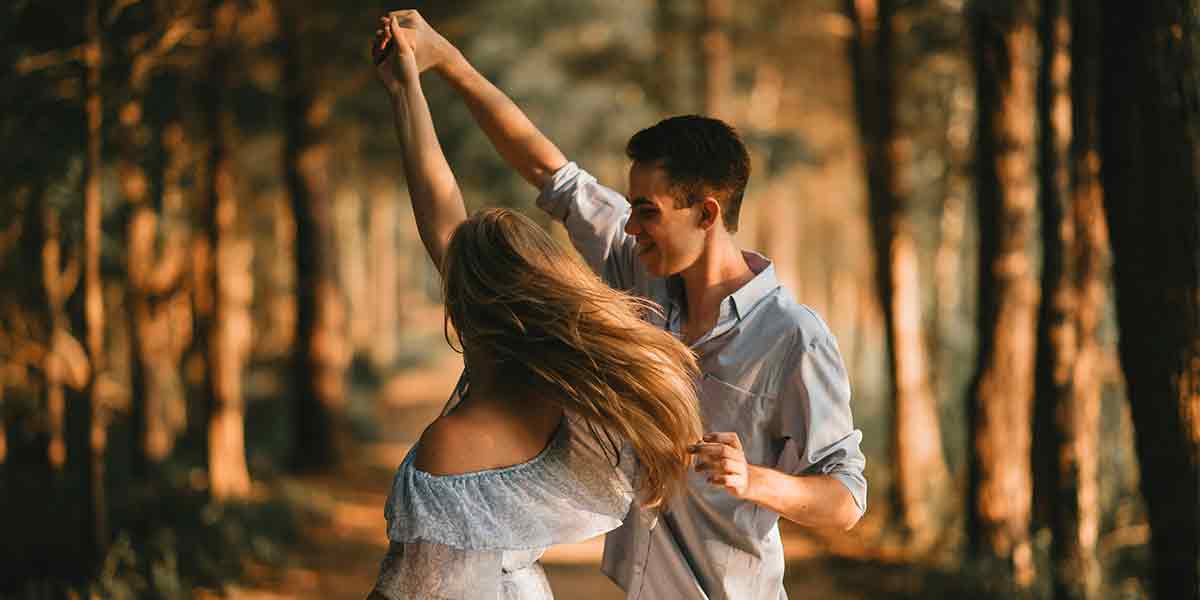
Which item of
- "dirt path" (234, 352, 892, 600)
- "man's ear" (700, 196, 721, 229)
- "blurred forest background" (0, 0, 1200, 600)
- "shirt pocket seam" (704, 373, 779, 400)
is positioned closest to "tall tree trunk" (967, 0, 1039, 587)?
"blurred forest background" (0, 0, 1200, 600)

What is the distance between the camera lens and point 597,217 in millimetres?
3580

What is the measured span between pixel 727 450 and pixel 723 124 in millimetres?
1020

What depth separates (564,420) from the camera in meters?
2.82

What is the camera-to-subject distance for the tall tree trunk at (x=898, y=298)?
10.5 m

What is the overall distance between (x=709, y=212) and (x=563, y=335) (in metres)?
0.74

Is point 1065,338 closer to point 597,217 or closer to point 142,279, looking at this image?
point 597,217

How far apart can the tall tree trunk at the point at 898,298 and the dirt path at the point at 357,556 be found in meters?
0.74

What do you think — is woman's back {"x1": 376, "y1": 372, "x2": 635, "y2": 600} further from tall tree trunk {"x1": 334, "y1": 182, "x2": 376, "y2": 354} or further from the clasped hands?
tall tree trunk {"x1": 334, "y1": 182, "x2": 376, "y2": 354}

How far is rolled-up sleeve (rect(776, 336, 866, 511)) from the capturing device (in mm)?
2936

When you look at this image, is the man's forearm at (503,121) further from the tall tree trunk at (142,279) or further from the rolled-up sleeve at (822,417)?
the tall tree trunk at (142,279)

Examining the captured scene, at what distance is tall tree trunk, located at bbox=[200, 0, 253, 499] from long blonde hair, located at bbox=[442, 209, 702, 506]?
8245 mm

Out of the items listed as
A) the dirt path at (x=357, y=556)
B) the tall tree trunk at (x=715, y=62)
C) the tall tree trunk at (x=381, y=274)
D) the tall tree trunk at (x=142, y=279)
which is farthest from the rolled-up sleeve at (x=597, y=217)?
the tall tree trunk at (x=381, y=274)

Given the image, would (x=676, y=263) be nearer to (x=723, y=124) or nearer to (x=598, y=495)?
(x=723, y=124)

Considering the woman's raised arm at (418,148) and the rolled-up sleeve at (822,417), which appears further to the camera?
the woman's raised arm at (418,148)
